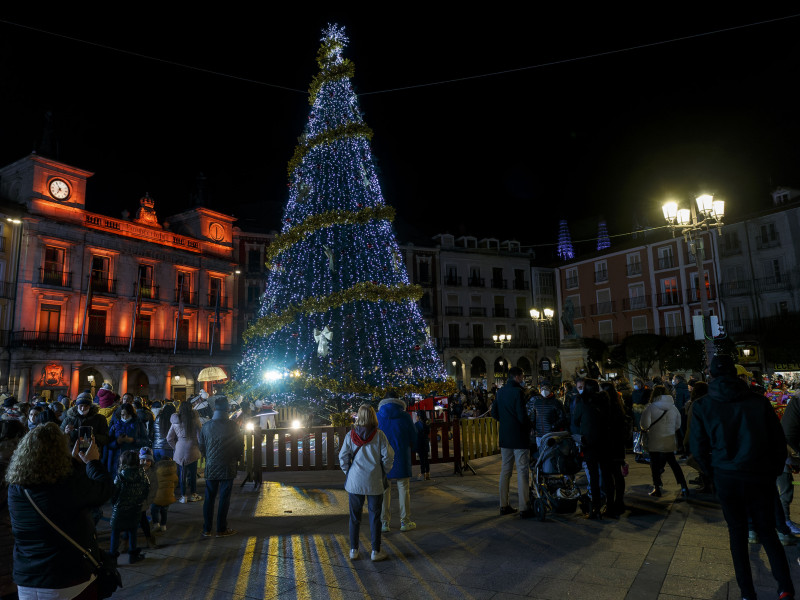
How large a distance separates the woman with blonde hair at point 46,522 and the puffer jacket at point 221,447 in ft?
11.1

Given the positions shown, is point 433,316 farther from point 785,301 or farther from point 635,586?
point 635,586

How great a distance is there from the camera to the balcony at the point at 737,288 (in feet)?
114

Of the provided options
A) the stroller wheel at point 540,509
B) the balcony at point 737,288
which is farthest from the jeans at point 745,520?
the balcony at point 737,288

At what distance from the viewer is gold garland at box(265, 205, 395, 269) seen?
574 inches

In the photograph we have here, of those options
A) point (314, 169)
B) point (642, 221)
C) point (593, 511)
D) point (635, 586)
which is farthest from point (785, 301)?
point (635, 586)

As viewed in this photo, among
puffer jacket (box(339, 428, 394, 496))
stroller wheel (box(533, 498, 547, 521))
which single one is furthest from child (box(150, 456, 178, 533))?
stroller wheel (box(533, 498, 547, 521))

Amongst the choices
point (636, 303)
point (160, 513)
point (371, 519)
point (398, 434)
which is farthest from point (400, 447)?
point (636, 303)

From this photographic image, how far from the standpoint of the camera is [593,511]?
21.8ft

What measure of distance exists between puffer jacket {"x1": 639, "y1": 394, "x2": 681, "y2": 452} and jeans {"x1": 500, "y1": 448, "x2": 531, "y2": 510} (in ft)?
7.05

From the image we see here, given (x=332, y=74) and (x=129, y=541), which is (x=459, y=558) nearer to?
(x=129, y=541)

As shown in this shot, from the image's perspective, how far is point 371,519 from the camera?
17.6ft

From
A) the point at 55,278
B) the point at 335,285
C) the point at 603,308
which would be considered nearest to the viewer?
the point at 335,285

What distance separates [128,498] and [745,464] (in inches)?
223

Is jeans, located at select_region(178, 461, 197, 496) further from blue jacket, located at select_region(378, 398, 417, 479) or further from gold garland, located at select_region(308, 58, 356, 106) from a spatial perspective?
gold garland, located at select_region(308, 58, 356, 106)
